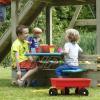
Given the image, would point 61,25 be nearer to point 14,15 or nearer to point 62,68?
point 14,15

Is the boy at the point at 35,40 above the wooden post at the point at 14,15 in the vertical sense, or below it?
below

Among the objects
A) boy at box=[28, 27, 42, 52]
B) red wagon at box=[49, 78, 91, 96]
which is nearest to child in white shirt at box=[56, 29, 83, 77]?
red wagon at box=[49, 78, 91, 96]

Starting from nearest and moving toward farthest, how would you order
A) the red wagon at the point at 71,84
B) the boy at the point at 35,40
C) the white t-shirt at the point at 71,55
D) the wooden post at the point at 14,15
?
the red wagon at the point at 71,84 < the white t-shirt at the point at 71,55 < the boy at the point at 35,40 < the wooden post at the point at 14,15

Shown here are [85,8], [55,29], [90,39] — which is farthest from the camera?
[85,8]

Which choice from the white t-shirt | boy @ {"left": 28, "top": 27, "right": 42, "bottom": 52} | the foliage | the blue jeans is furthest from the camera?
the foliage

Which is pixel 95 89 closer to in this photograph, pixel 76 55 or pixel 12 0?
pixel 76 55

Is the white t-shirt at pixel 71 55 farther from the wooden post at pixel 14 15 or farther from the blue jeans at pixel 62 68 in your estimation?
the wooden post at pixel 14 15

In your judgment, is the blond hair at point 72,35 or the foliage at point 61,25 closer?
the blond hair at point 72,35

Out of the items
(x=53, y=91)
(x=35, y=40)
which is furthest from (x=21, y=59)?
(x=53, y=91)

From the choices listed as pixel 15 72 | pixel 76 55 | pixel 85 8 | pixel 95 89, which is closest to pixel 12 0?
pixel 15 72

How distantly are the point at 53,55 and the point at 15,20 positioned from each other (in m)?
2.16

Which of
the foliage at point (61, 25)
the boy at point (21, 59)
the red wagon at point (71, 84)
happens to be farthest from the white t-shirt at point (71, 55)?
the foliage at point (61, 25)

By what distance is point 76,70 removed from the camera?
9.32 metres

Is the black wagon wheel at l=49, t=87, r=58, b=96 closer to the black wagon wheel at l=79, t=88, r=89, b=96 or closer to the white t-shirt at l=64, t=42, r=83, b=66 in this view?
the black wagon wheel at l=79, t=88, r=89, b=96
